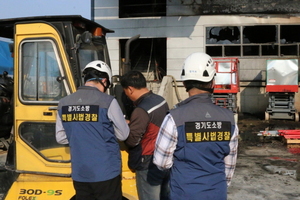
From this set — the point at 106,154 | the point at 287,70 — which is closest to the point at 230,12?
the point at 287,70

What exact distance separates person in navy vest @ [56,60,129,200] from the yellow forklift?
46cm

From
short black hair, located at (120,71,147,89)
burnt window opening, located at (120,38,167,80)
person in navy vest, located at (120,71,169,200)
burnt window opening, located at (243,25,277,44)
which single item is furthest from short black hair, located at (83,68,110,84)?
burnt window opening, located at (120,38,167,80)

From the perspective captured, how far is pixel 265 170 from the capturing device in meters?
6.82

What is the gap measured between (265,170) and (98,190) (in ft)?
16.3

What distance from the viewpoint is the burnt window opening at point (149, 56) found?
17266 millimetres

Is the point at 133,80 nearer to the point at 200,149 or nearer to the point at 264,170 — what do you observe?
the point at 200,149

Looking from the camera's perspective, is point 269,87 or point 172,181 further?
point 269,87

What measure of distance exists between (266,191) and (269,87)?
8037 mm

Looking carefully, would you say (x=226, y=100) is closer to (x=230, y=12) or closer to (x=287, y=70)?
(x=287, y=70)

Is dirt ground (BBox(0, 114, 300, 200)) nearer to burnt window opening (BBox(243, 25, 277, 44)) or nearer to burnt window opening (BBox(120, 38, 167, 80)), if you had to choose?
burnt window opening (BBox(243, 25, 277, 44))

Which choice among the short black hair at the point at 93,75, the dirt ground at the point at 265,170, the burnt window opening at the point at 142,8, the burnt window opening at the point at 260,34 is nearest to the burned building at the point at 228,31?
the burnt window opening at the point at 260,34

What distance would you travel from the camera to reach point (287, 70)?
12.8 meters

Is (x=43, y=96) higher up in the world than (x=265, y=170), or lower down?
higher up

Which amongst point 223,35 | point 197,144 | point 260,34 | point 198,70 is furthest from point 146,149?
point 260,34
